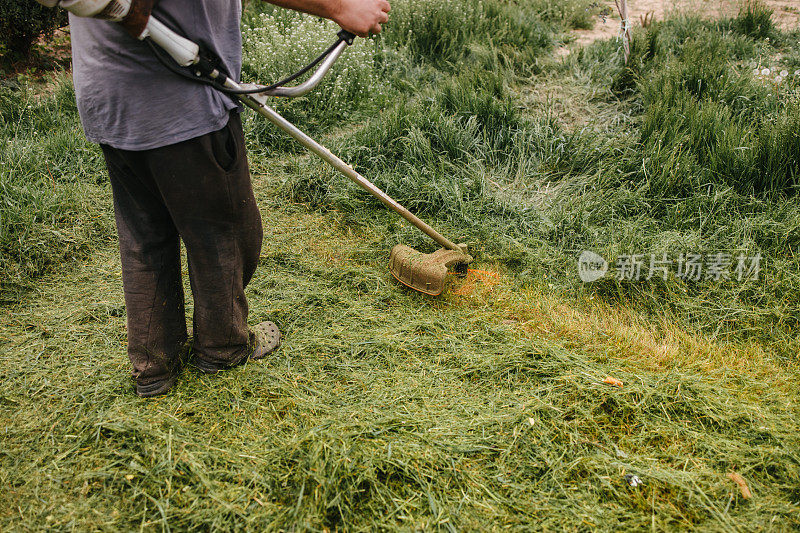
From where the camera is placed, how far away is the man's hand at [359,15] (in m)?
2.14

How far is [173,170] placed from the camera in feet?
6.75

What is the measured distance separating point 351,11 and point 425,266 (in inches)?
57.8

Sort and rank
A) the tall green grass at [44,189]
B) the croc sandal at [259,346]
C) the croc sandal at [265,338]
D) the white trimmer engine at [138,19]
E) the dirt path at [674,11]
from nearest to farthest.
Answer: the white trimmer engine at [138,19]
the croc sandal at [259,346]
the croc sandal at [265,338]
the tall green grass at [44,189]
the dirt path at [674,11]

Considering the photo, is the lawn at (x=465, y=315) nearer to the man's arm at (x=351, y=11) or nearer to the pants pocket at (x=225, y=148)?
the pants pocket at (x=225, y=148)

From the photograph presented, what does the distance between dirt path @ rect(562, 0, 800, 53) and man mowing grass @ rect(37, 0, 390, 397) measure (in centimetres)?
444

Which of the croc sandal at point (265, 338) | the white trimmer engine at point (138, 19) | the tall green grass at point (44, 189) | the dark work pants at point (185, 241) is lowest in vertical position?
the croc sandal at point (265, 338)

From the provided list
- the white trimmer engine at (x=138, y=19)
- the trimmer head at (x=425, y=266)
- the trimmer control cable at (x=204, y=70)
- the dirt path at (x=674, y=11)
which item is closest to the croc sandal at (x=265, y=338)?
the trimmer head at (x=425, y=266)

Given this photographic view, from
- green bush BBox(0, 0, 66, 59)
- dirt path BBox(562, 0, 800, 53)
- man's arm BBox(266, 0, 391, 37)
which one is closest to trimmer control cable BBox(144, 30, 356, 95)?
man's arm BBox(266, 0, 391, 37)

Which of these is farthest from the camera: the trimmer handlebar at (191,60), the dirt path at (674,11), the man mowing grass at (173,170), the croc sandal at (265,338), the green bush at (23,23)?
the dirt path at (674,11)

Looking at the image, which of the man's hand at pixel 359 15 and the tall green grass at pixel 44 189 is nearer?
the man's hand at pixel 359 15

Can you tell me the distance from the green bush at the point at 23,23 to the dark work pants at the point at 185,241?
147 inches

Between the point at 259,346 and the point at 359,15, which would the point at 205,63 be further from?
the point at 259,346

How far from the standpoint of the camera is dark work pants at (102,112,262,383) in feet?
6.89

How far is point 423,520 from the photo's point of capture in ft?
6.64
